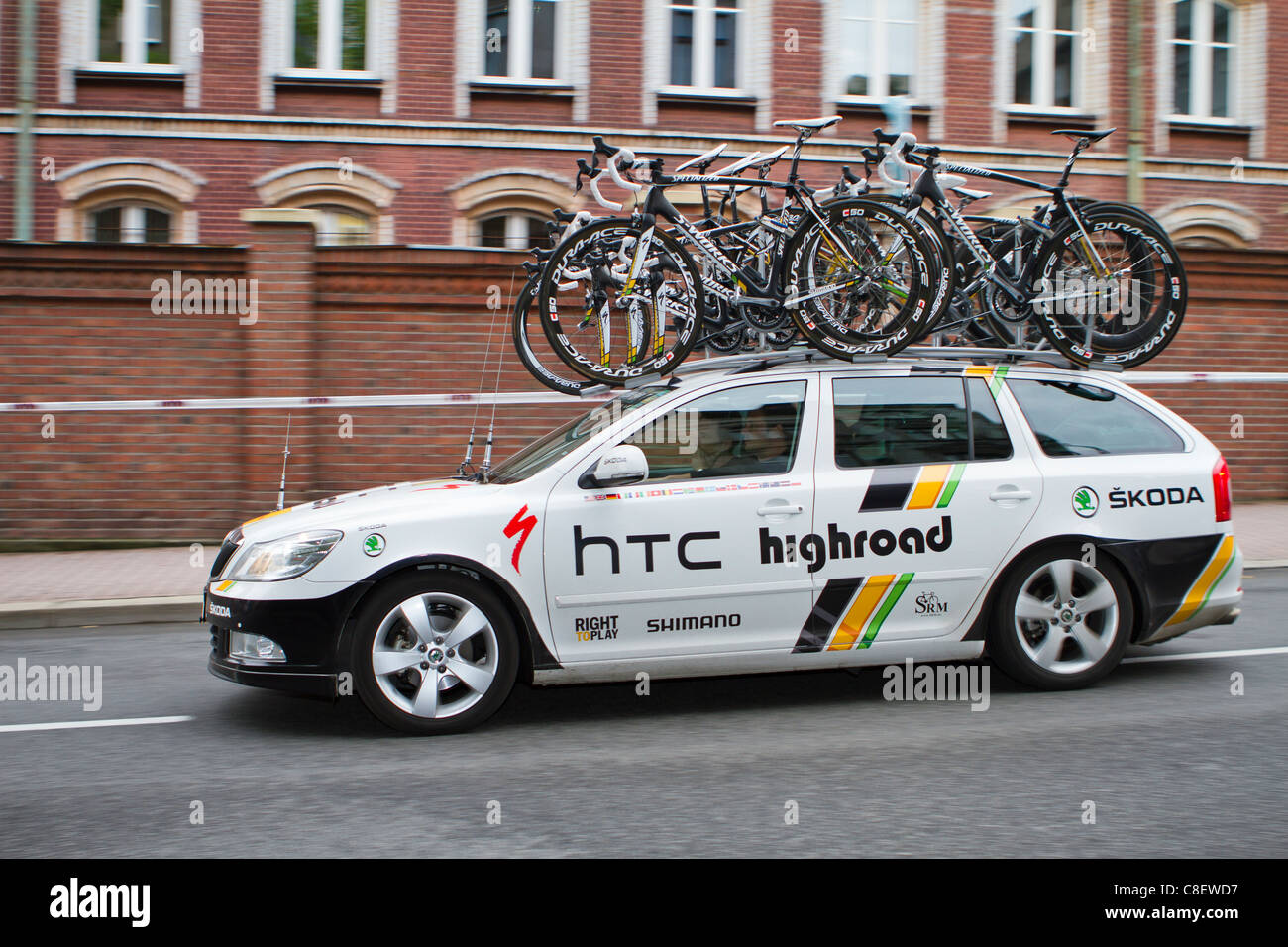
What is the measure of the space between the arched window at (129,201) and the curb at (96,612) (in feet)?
25.0

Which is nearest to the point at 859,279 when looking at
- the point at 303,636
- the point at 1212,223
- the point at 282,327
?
the point at 303,636

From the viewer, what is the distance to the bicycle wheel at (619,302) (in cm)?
700

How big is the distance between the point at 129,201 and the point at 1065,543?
1330 centimetres

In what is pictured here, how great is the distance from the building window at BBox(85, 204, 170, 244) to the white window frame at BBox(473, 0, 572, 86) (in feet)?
14.2

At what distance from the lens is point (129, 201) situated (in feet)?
54.0

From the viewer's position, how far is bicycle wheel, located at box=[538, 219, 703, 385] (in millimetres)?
7000

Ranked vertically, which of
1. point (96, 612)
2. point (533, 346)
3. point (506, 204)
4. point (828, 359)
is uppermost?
point (506, 204)

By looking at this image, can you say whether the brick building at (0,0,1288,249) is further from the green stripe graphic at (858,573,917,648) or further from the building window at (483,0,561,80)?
the green stripe graphic at (858,573,917,648)

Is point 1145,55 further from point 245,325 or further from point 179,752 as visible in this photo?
point 179,752

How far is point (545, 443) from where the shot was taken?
6926mm

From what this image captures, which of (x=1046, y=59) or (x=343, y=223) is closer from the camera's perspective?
(x=343, y=223)

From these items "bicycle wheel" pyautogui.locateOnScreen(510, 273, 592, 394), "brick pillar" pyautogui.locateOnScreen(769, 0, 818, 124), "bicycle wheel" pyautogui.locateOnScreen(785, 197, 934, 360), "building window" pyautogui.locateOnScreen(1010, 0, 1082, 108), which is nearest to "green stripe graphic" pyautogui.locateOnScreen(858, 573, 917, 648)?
"bicycle wheel" pyautogui.locateOnScreen(785, 197, 934, 360)

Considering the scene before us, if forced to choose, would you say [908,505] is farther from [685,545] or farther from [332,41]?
[332,41]
